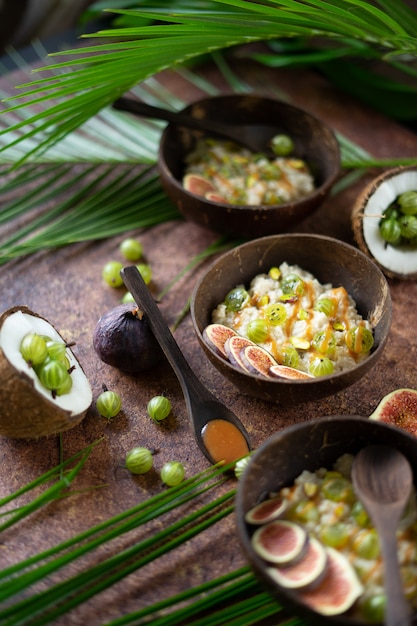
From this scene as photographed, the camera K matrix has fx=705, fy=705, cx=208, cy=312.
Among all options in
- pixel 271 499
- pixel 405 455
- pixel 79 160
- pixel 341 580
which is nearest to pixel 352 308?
pixel 405 455

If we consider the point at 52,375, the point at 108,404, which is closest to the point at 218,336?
the point at 108,404

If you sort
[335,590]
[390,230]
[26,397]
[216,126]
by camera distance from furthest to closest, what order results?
[216,126]
[390,230]
[26,397]
[335,590]

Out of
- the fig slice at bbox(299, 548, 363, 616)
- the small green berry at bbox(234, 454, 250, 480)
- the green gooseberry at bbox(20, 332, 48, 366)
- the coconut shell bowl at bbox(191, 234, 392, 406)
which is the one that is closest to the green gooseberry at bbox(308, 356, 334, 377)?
the coconut shell bowl at bbox(191, 234, 392, 406)

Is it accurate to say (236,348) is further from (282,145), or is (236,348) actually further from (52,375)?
(282,145)

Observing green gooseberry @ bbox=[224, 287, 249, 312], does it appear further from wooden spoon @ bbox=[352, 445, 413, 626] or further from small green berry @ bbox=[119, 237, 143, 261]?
wooden spoon @ bbox=[352, 445, 413, 626]

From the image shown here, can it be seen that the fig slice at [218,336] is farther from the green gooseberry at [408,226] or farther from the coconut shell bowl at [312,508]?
the green gooseberry at [408,226]

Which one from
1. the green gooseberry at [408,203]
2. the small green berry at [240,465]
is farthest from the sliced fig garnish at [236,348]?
the green gooseberry at [408,203]

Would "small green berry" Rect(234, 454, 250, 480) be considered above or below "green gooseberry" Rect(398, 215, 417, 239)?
below
